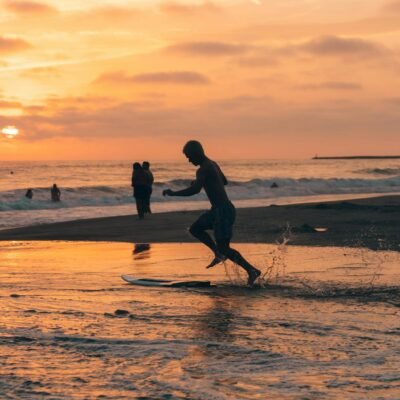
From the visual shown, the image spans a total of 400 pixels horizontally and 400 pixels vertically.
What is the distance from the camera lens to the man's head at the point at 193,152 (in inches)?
426

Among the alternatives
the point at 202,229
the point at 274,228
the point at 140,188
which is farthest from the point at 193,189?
the point at 140,188

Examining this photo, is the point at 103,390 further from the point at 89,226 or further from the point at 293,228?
the point at 89,226

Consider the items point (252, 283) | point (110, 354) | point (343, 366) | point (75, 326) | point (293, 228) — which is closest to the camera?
point (343, 366)

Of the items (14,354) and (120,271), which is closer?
(14,354)

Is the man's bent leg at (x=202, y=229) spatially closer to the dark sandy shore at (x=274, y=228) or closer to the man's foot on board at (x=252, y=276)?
the man's foot on board at (x=252, y=276)

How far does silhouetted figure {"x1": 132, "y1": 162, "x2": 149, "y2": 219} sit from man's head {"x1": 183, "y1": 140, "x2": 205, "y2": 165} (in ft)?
48.3

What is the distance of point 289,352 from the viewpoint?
21.7ft

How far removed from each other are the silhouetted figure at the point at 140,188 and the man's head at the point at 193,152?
48.3 feet

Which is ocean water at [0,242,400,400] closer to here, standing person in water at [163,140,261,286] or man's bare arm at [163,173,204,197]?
standing person in water at [163,140,261,286]

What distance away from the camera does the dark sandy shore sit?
17.3m

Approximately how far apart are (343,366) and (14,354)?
258 centimetres

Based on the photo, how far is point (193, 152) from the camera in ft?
35.5

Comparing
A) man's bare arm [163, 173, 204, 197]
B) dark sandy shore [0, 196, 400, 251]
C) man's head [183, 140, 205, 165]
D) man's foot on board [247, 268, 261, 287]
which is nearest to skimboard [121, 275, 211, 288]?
man's foot on board [247, 268, 261, 287]

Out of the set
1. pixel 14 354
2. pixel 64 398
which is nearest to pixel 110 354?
pixel 14 354
